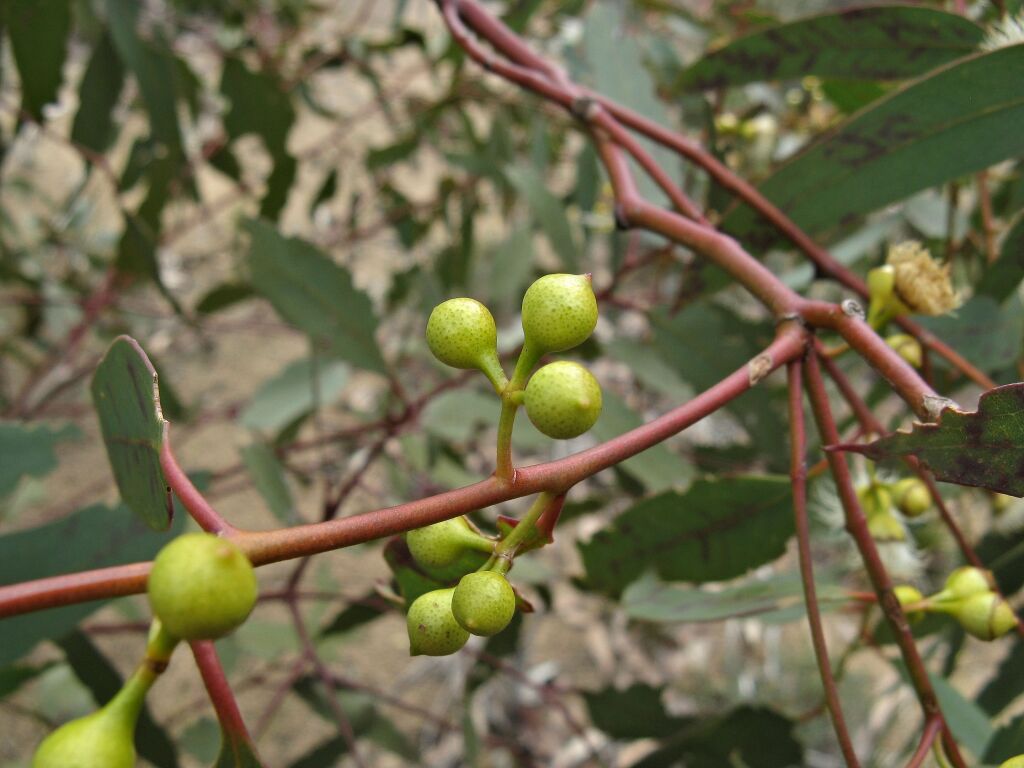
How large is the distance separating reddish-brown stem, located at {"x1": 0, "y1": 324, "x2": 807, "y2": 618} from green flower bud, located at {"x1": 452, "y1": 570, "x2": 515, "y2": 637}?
4 cm

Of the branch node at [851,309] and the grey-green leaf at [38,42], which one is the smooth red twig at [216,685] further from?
the grey-green leaf at [38,42]

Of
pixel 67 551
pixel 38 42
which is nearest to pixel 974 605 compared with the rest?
pixel 67 551

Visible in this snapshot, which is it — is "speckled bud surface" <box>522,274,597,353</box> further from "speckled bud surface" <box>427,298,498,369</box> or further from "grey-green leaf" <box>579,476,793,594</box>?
"grey-green leaf" <box>579,476,793,594</box>

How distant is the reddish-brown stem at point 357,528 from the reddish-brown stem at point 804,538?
0.51ft

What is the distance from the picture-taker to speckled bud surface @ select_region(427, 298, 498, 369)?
0.45 meters

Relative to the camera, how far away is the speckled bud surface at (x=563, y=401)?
0.40 meters

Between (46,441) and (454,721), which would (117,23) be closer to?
(46,441)

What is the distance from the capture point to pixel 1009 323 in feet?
3.17

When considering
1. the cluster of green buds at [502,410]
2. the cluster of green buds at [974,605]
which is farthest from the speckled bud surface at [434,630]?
the cluster of green buds at [974,605]

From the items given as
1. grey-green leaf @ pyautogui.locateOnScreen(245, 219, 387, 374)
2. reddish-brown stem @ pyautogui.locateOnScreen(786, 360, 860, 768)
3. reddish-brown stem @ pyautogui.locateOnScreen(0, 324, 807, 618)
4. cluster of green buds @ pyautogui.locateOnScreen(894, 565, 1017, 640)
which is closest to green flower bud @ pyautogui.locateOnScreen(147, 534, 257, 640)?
reddish-brown stem @ pyautogui.locateOnScreen(0, 324, 807, 618)

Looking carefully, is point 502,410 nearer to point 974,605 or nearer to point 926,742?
point 926,742

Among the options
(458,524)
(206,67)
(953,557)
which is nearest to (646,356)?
(953,557)

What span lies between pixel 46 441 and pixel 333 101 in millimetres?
2959

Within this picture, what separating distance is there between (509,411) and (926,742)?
1.16 feet
